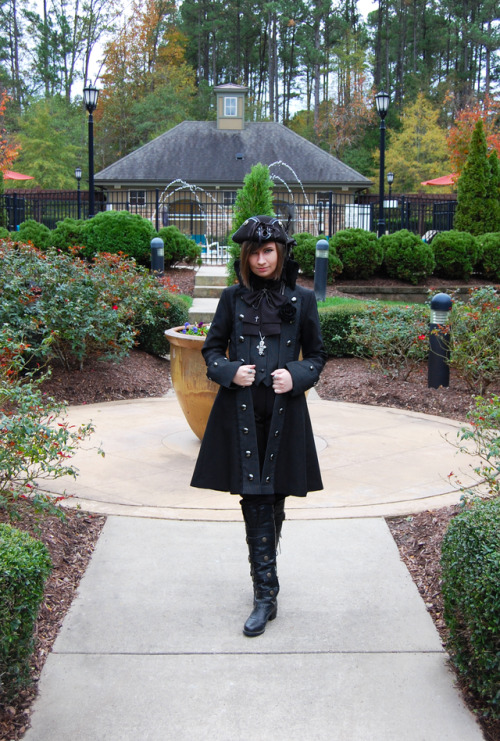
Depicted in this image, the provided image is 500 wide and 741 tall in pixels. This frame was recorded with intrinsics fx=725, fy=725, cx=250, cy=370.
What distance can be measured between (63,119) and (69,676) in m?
41.1

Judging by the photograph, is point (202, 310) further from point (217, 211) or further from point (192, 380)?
point (217, 211)

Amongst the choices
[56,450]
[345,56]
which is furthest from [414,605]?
[345,56]

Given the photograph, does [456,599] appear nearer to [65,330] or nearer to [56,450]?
[56,450]

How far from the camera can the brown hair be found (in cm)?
312

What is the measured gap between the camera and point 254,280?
3264mm

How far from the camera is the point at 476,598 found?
97.4 inches

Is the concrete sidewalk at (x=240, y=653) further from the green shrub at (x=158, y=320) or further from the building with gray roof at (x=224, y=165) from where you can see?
the building with gray roof at (x=224, y=165)

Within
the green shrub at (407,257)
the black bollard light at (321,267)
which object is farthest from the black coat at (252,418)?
the green shrub at (407,257)

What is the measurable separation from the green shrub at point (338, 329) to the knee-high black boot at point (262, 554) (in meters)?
6.27

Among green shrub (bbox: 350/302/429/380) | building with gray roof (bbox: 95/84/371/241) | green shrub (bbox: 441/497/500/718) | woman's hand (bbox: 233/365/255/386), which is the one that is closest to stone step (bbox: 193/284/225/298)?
green shrub (bbox: 350/302/429/380)

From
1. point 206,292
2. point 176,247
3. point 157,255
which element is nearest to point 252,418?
point 157,255

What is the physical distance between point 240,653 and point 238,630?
19cm

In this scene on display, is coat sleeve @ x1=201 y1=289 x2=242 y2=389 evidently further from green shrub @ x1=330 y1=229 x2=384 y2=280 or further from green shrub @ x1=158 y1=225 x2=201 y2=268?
green shrub @ x1=158 y1=225 x2=201 y2=268

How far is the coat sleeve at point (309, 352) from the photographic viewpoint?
123 inches
